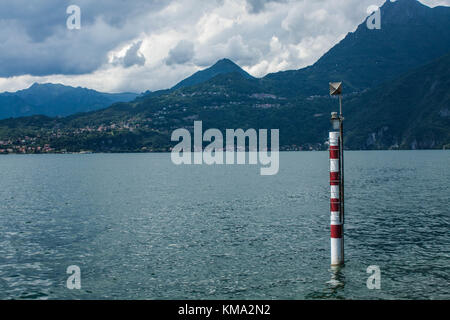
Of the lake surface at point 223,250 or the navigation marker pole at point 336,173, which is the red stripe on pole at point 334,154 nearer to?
the navigation marker pole at point 336,173

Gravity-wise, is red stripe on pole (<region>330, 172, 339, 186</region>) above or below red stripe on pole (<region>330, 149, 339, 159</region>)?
below

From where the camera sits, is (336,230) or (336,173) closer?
(336,173)

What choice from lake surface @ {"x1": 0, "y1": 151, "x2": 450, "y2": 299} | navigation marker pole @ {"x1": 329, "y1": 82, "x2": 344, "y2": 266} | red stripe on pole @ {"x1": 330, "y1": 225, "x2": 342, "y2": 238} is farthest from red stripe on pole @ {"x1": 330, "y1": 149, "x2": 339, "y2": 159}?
lake surface @ {"x1": 0, "y1": 151, "x2": 450, "y2": 299}

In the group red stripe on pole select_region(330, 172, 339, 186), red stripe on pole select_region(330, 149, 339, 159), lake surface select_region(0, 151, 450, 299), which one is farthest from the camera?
red stripe on pole select_region(330, 172, 339, 186)

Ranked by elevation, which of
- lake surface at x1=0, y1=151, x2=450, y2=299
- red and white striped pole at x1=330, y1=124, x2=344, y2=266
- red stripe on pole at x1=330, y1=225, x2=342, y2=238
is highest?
red and white striped pole at x1=330, y1=124, x2=344, y2=266

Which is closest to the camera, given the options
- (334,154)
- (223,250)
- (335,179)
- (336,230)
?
(334,154)

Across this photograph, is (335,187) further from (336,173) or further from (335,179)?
(336,173)

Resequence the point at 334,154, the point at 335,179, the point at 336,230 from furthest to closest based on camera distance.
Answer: the point at 336,230 < the point at 335,179 < the point at 334,154

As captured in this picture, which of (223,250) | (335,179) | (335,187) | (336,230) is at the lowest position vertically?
(223,250)

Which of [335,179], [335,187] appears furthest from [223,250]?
[335,179]

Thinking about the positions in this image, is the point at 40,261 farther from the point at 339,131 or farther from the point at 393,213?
the point at 393,213

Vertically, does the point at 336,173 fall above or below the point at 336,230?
above

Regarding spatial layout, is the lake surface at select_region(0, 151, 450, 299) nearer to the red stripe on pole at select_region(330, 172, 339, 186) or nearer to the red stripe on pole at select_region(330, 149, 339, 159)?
the red stripe on pole at select_region(330, 172, 339, 186)

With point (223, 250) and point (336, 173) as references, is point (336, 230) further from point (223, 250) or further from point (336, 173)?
point (223, 250)
